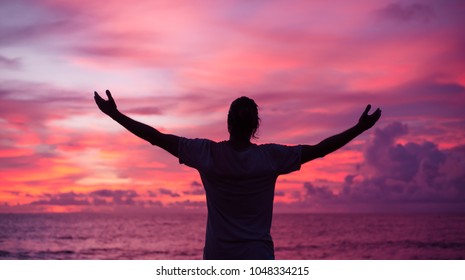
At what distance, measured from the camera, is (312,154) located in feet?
7.79

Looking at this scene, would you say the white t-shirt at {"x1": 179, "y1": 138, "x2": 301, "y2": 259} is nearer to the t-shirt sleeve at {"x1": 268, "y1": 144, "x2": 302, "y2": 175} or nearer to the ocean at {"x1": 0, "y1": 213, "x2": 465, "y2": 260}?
the t-shirt sleeve at {"x1": 268, "y1": 144, "x2": 302, "y2": 175}

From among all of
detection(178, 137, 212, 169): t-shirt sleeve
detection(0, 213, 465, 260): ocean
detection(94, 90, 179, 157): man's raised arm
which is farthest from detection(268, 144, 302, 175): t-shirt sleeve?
detection(0, 213, 465, 260): ocean

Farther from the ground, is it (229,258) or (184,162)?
(184,162)

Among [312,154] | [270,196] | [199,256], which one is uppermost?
[312,154]

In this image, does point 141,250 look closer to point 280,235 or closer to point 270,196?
point 280,235

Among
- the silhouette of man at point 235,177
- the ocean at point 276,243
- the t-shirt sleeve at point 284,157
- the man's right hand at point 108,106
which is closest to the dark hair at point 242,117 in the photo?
the silhouette of man at point 235,177

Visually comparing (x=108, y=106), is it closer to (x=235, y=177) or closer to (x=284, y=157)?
(x=235, y=177)

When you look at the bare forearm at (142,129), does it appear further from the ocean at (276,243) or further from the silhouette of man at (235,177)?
the ocean at (276,243)
